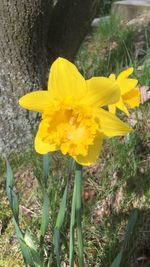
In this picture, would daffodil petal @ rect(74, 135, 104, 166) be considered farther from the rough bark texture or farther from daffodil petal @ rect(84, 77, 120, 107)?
the rough bark texture

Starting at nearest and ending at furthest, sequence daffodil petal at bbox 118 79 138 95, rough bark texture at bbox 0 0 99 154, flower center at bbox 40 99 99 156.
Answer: flower center at bbox 40 99 99 156 < daffodil petal at bbox 118 79 138 95 < rough bark texture at bbox 0 0 99 154

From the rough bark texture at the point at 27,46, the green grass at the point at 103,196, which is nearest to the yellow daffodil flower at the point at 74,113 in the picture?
the green grass at the point at 103,196

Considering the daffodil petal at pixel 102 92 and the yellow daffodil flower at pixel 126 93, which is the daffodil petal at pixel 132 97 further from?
the daffodil petal at pixel 102 92

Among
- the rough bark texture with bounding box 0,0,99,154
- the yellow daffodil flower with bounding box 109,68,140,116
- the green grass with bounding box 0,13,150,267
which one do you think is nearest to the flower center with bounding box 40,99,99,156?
the yellow daffodil flower with bounding box 109,68,140,116

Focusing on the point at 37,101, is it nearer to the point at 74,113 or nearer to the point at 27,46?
the point at 74,113

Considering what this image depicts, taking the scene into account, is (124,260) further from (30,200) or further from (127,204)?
(30,200)

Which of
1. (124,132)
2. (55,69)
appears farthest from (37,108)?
(124,132)
